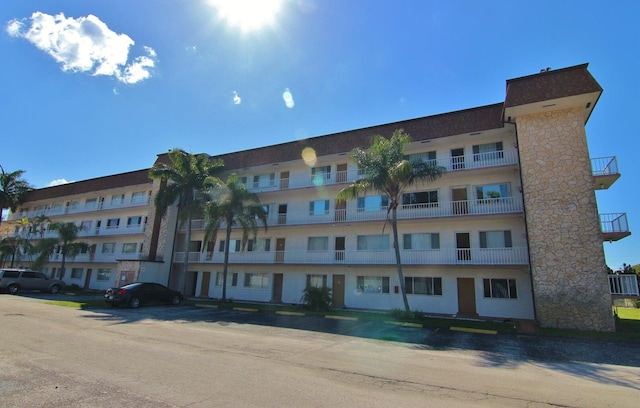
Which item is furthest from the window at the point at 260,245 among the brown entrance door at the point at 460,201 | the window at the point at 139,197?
the window at the point at 139,197

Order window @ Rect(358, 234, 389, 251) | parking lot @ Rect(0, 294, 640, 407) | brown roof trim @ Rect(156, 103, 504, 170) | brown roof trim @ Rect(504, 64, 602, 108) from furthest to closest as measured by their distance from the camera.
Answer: window @ Rect(358, 234, 389, 251) → brown roof trim @ Rect(156, 103, 504, 170) → brown roof trim @ Rect(504, 64, 602, 108) → parking lot @ Rect(0, 294, 640, 407)

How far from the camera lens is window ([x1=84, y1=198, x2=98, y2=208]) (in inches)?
1655

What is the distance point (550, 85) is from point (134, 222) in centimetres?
3935

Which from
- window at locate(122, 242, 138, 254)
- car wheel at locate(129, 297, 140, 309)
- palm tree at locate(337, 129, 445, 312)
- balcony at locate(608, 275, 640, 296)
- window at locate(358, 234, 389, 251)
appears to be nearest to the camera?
balcony at locate(608, 275, 640, 296)

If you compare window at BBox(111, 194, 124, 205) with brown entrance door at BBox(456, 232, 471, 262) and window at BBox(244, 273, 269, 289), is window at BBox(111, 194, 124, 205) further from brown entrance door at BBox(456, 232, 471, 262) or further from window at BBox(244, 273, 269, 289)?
brown entrance door at BBox(456, 232, 471, 262)

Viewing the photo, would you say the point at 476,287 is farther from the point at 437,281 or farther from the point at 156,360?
the point at 156,360

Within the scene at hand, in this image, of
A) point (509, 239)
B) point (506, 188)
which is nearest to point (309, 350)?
point (509, 239)

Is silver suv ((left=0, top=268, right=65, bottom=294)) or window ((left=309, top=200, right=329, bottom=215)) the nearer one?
window ((left=309, top=200, right=329, bottom=215))

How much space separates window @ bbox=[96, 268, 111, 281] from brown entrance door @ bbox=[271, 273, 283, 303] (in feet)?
70.1

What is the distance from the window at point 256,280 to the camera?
93.6ft

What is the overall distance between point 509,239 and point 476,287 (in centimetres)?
361

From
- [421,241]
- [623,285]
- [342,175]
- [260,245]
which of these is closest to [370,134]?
[342,175]

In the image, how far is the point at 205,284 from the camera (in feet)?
104

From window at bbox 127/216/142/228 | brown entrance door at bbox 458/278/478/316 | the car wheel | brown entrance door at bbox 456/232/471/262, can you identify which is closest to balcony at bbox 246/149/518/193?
brown entrance door at bbox 456/232/471/262
